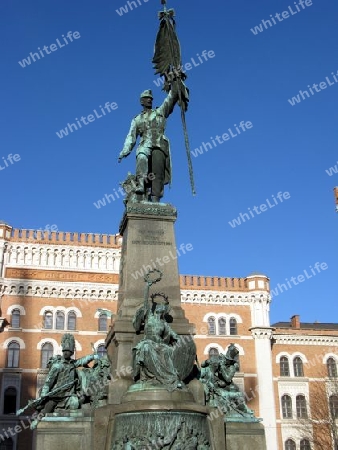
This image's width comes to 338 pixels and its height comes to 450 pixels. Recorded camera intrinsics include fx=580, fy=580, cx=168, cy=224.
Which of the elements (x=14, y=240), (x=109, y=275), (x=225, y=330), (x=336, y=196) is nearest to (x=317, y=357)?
(x=225, y=330)

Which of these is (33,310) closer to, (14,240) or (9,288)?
(9,288)

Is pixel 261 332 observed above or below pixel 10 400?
above

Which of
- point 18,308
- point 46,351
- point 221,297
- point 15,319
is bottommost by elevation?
point 46,351

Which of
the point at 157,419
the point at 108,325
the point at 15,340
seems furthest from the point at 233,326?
the point at 157,419

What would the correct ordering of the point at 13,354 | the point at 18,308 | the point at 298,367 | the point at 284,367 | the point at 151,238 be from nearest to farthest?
the point at 151,238
the point at 13,354
the point at 18,308
the point at 284,367
the point at 298,367

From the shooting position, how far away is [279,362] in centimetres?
4759

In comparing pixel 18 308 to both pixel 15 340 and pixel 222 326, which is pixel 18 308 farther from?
pixel 222 326

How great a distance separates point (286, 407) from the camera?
46094 millimetres

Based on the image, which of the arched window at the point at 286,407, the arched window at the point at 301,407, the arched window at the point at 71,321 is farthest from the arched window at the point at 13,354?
the arched window at the point at 301,407

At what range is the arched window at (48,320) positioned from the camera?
1699 inches

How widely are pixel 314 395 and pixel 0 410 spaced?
78.9 ft

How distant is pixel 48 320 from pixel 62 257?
5038mm

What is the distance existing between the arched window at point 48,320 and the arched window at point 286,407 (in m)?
19.3

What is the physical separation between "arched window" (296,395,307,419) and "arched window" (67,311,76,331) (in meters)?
18.9
